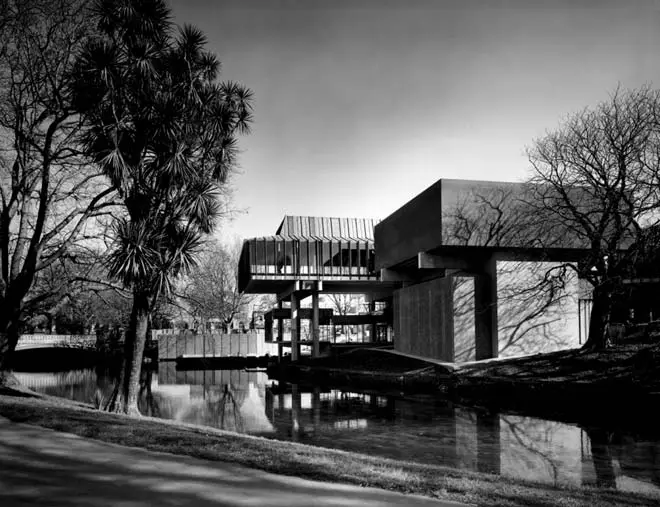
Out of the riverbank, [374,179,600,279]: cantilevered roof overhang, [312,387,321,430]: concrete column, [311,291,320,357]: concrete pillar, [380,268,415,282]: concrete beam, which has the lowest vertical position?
[312,387,321,430]: concrete column

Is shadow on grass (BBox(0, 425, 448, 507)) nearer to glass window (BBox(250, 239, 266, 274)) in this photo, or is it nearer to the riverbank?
the riverbank

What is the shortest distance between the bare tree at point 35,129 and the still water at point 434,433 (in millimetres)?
6491

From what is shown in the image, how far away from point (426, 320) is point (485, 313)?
3.91 metres

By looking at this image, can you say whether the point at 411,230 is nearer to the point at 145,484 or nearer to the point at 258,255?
the point at 258,255

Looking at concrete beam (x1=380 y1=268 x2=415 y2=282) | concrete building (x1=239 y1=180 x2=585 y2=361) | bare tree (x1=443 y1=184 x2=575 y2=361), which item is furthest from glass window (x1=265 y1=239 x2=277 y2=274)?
bare tree (x1=443 y1=184 x2=575 y2=361)

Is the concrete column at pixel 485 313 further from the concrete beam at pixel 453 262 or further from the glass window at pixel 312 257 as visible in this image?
the glass window at pixel 312 257

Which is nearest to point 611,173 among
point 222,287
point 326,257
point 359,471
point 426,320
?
point 426,320

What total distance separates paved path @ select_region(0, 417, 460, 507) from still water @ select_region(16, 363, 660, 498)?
5.14m

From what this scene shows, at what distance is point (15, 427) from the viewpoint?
8969mm

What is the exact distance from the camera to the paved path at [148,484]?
5.38 m

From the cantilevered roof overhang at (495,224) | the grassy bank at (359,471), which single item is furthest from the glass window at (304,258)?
the grassy bank at (359,471)

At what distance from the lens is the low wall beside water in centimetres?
5603

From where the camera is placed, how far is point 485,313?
27.9m

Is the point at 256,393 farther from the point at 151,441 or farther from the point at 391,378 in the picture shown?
the point at 151,441
